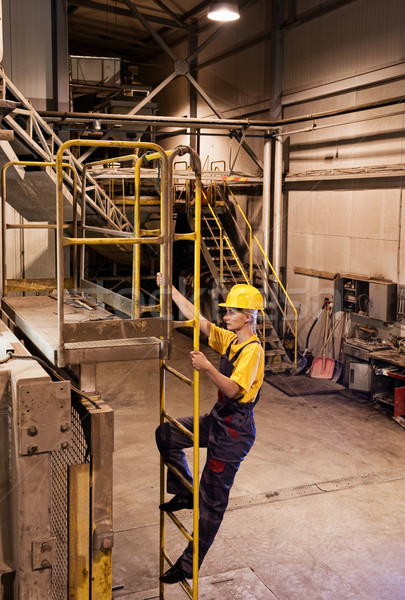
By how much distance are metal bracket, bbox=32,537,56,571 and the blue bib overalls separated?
5.42 ft

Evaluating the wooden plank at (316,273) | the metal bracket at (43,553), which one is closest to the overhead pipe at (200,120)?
the wooden plank at (316,273)

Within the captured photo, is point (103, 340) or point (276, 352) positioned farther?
point (276, 352)

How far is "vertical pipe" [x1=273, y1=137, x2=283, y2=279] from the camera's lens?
14336 millimetres

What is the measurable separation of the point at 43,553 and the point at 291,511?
433 centimetres

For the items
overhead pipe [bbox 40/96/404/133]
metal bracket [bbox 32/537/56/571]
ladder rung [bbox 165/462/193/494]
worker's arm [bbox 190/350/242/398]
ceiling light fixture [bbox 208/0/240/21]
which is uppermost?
ceiling light fixture [bbox 208/0/240/21]

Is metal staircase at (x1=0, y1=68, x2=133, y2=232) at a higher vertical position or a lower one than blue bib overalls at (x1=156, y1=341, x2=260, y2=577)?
higher

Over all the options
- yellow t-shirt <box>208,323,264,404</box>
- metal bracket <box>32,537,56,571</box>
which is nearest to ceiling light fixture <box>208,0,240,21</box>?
yellow t-shirt <box>208,323,264,404</box>

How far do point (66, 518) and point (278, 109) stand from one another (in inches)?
506

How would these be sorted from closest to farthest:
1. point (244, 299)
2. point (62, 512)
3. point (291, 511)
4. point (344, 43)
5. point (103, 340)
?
point (103, 340) < point (62, 512) < point (244, 299) < point (291, 511) < point (344, 43)

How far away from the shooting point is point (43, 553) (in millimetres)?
3211

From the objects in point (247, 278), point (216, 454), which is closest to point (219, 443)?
point (216, 454)

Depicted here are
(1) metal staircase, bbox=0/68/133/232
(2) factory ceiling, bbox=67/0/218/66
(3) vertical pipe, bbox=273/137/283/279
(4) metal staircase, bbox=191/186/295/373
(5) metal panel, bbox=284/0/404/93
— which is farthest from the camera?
(2) factory ceiling, bbox=67/0/218/66

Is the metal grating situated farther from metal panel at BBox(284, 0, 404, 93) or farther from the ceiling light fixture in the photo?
metal panel at BBox(284, 0, 404, 93)

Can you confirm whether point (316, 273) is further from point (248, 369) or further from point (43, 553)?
point (43, 553)
